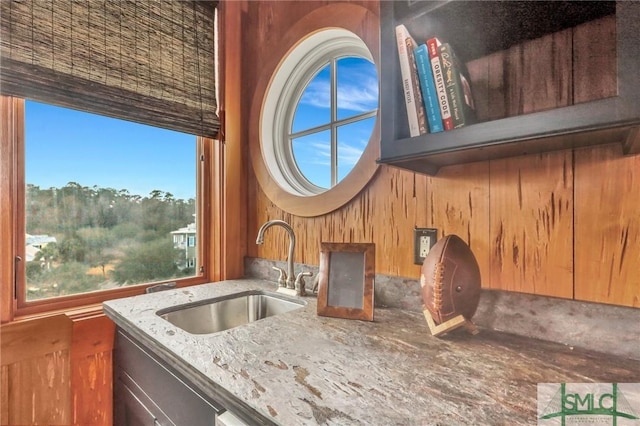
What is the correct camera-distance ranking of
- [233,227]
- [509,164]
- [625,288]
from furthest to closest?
1. [233,227]
2. [509,164]
3. [625,288]

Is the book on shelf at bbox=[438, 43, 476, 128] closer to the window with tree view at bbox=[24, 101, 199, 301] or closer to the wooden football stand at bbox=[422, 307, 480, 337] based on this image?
the wooden football stand at bbox=[422, 307, 480, 337]

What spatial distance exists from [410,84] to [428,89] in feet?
0.17

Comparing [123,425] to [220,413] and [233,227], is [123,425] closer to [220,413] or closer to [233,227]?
[220,413]

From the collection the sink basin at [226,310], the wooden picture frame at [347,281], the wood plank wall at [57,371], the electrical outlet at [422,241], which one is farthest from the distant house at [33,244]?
the electrical outlet at [422,241]

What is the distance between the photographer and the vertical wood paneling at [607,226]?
660 mm

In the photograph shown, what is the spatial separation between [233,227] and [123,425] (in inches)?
36.0

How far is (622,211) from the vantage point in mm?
671

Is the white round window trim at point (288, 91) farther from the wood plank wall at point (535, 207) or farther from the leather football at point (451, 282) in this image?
the leather football at point (451, 282)

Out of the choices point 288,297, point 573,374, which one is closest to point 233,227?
point 288,297

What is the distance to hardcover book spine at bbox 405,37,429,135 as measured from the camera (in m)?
0.76

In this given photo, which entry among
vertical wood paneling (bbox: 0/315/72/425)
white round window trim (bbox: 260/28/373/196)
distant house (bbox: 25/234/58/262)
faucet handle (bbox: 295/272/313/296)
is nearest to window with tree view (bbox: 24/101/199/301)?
distant house (bbox: 25/234/58/262)

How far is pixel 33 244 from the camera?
113 cm

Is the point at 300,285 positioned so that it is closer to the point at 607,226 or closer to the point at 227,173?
the point at 227,173

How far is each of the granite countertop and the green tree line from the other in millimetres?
593
